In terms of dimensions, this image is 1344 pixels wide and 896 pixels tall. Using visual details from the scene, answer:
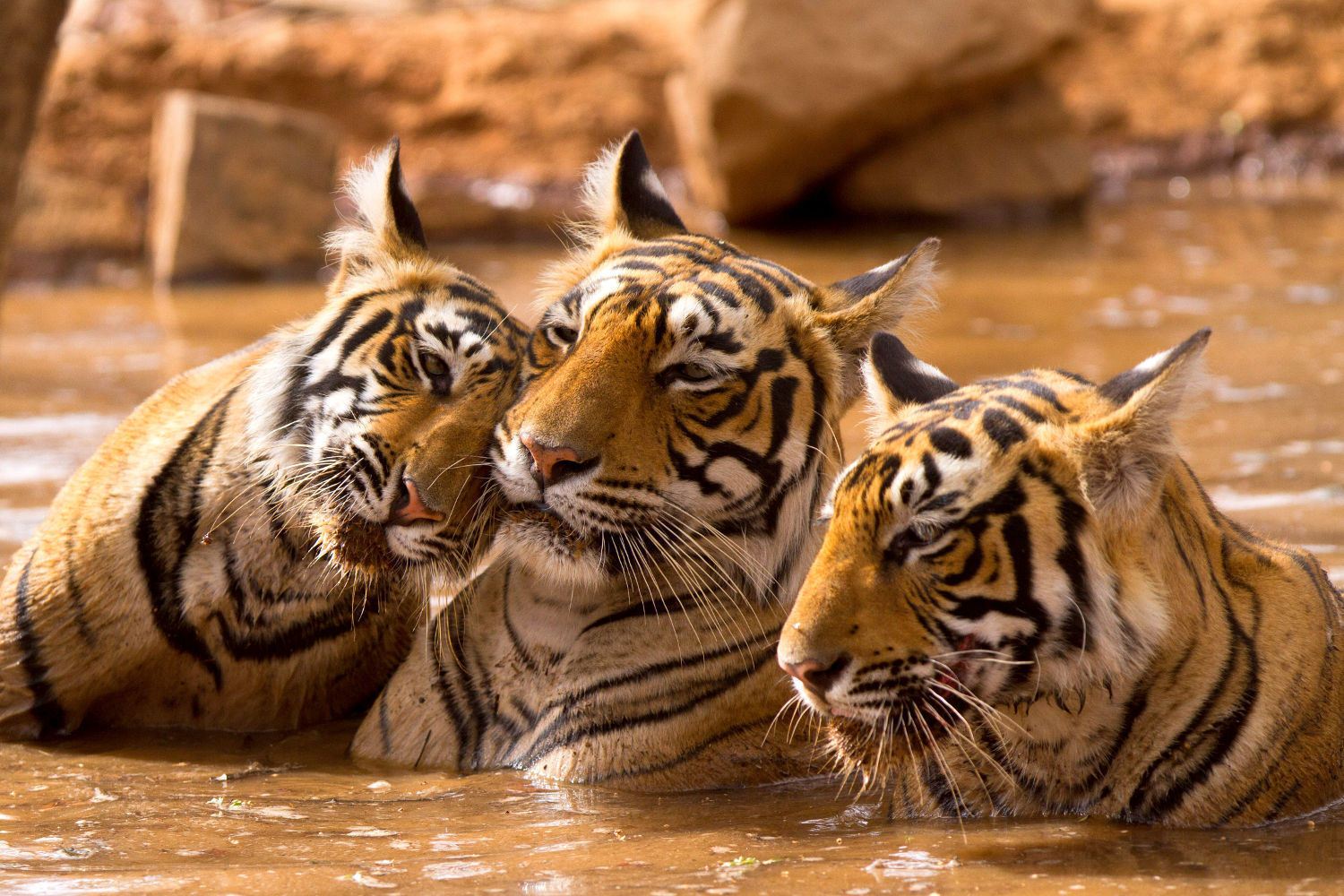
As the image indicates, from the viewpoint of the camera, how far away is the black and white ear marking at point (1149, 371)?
2.57 meters

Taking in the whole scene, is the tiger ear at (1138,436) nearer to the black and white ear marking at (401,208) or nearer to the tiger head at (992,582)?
the tiger head at (992,582)

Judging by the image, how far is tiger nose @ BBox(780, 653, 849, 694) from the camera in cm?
263

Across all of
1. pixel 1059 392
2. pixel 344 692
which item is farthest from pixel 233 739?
pixel 1059 392

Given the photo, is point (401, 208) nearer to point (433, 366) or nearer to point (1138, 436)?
point (433, 366)

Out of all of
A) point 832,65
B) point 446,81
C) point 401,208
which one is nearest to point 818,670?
point 401,208

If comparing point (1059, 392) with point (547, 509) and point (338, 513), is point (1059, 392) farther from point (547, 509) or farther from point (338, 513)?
point (338, 513)

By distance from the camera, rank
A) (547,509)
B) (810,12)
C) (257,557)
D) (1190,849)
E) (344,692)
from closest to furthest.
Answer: (1190,849) → (547,509) → (257,557) → (344,692) → (810,12)

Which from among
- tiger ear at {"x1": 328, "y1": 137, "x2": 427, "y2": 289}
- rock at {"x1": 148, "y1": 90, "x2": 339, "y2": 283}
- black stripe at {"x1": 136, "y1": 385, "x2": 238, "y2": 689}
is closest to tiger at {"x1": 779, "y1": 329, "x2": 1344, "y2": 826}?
tiger ear at {"x1": 328, "y1": 137, "x2": 427, "y2": 289}

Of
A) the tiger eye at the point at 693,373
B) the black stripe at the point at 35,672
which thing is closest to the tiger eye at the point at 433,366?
the tiger eye at the point at 693,373

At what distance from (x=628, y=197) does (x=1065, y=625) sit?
66.9 inches

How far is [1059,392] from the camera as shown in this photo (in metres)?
2.83

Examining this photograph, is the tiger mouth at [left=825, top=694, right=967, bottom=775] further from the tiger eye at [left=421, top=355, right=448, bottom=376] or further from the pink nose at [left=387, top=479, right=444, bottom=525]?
the tiger eye at [left=421, top=355, right=448, bottom=376]

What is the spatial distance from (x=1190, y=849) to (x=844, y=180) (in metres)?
10.9

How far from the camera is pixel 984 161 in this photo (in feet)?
42.2
